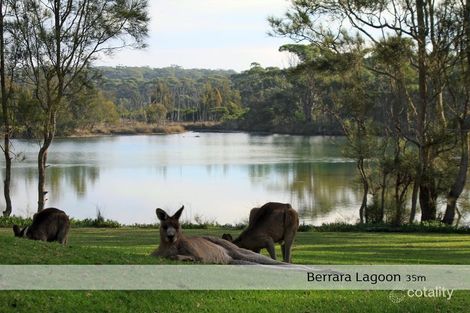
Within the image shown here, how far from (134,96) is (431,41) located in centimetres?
16807

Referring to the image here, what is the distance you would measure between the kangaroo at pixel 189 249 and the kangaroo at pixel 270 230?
75cm

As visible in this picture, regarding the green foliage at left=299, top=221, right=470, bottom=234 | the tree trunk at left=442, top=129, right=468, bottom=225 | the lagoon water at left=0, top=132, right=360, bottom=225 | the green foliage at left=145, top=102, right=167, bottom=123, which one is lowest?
the lagoon water at left=0, top=132, right=360, bottom=225

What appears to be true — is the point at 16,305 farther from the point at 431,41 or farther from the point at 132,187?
the point at 132,187

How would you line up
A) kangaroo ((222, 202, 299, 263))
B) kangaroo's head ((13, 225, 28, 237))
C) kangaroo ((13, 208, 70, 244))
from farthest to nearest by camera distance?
Answer: kangaroo ((13, 208, 70, 244)) < kangaroo's head ((13, 225, 28, 237)) < kangaroo ((222, 202, 299, 263))

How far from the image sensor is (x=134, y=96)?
614ft

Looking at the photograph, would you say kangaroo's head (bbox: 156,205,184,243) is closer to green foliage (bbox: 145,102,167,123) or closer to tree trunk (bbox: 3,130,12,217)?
tree trunk (bbox: 3,130,12,217)

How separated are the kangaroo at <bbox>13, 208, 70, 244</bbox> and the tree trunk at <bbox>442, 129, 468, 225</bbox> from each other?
1705cm

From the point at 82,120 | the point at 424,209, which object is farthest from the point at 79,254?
the point at 82,120

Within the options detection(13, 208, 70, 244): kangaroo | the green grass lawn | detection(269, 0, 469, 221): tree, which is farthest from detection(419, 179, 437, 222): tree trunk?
the green grass lawn

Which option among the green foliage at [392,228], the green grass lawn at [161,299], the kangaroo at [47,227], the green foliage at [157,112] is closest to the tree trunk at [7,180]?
the green foliage at [392,228]

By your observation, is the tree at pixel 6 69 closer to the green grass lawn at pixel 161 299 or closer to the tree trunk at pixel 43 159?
the tree trunk at pixel 43 159

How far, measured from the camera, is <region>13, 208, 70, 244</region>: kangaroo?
996 centimetres

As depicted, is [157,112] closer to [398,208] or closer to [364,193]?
[364,193]

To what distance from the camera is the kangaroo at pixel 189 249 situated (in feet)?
25.6
